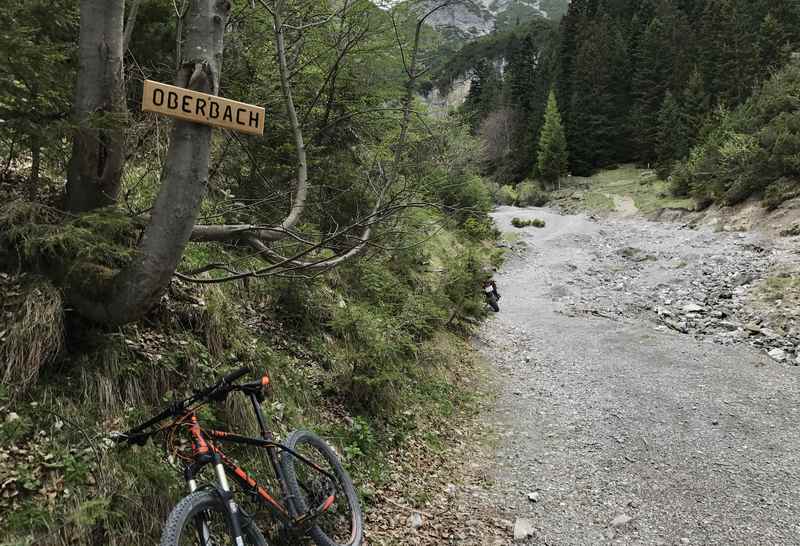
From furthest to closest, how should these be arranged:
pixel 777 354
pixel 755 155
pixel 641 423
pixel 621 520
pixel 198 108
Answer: pixel 755 155 → pixel 777 354 → pixel 641 423 → pixel 621 520 → pixel 198 108

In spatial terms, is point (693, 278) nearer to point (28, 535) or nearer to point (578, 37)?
point (28, 535)

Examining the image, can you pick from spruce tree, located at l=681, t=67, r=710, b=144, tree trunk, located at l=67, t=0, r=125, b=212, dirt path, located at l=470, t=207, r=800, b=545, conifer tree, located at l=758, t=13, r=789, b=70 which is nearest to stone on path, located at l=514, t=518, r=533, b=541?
dirt path, located at l=470, t=207, r=800, b=545

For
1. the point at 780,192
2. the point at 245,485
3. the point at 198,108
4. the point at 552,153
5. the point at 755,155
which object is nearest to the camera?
the point at 198,108

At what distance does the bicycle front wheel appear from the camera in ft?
8.07

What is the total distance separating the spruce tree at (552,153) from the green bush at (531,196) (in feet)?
5.03

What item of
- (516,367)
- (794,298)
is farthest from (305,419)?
(794,298)

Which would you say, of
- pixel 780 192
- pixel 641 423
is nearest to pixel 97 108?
pixel 641 423

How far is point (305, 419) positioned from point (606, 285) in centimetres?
1457

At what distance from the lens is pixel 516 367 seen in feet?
31.3

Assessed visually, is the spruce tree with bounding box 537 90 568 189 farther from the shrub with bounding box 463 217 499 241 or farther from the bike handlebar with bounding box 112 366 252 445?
the bike handlebar with bounding box 112 366 252 445

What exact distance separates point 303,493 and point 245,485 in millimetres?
729

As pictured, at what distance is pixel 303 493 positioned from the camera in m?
3.63

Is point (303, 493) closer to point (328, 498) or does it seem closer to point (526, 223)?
point (328, 498)

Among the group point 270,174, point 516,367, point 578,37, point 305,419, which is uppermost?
point 578,37
